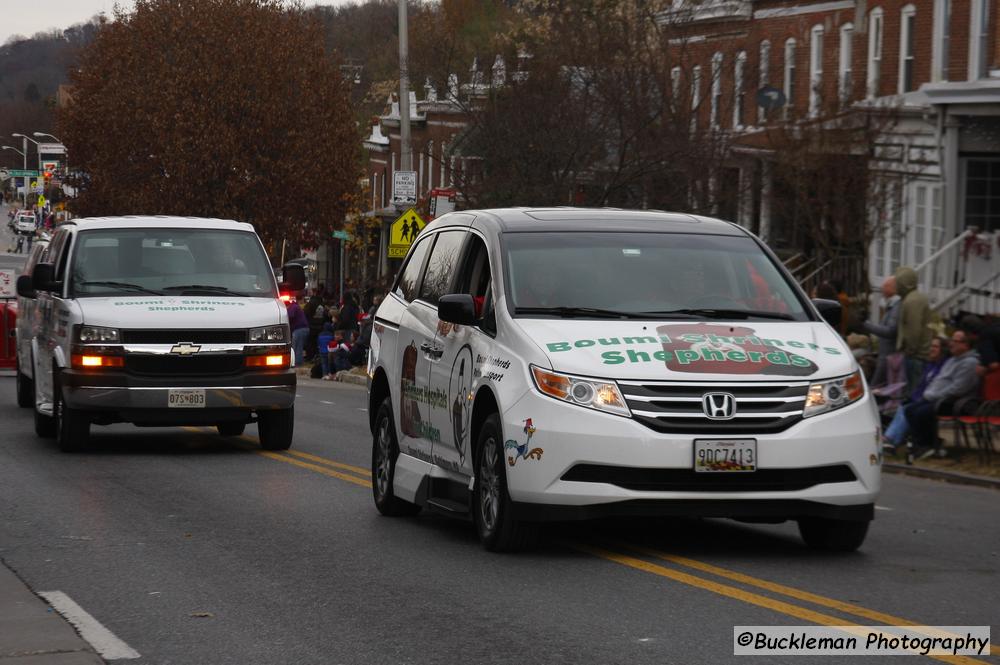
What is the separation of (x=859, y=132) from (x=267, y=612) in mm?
22519

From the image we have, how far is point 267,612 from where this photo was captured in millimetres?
8383

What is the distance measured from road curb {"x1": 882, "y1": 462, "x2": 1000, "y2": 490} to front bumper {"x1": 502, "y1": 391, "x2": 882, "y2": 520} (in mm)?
6953

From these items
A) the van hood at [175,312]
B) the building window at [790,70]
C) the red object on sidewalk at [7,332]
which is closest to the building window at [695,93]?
the building window at [790,70]

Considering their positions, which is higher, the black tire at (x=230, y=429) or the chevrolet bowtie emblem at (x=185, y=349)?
the chevrolet bowtie emblem at (x=185, y=349)

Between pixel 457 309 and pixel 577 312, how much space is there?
2.28ft

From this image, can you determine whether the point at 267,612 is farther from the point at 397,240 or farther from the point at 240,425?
the point at 397,240

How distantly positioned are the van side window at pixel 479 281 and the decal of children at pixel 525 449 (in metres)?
0.91

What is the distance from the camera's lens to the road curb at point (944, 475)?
16.1 metres

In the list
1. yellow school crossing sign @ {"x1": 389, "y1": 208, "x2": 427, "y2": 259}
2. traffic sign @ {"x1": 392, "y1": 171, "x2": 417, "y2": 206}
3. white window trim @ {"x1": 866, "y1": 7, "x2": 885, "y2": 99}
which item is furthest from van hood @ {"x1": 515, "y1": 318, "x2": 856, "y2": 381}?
traffic sign @ {"x1": 392, "y1": 171, "x2": 417, "y2": 206}

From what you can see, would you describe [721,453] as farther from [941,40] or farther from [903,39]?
[903,39]

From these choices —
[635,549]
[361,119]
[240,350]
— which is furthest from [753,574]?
[361,119]

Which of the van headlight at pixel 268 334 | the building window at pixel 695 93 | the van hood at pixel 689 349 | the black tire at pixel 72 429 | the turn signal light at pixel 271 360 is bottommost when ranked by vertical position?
the black tire at pixel 72 429

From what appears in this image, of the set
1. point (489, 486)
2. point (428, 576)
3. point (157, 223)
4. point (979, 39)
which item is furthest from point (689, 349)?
point (979, 39)

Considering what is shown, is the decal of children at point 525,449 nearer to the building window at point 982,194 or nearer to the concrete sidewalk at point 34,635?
the concrete sidewalk at point 34,635
